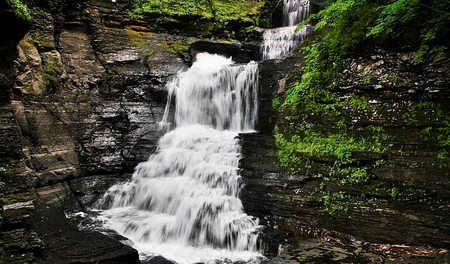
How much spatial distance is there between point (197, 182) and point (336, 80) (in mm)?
4380

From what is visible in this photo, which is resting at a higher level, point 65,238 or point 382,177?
point 382,177

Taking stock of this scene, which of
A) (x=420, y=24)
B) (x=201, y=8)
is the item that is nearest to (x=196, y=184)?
(x=420, y=24)

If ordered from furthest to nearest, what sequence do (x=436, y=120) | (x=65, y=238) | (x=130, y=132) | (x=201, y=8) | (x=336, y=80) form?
(x=201, y=8) → (x=130, y=132) → (x=336, y=80) → (x=65, y=238) → (x=436, y=120)

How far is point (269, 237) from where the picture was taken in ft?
17.6

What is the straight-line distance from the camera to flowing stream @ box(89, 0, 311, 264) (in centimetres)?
561

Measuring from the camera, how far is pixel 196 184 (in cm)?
685

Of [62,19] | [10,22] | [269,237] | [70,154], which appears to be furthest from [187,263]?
[62,19]

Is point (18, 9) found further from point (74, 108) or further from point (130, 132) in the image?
point (130, 132)

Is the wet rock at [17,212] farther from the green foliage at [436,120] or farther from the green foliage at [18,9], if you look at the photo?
the green foliage at [436,120]

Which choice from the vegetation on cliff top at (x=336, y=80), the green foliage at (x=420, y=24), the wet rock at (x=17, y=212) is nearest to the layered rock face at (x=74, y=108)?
the wet rock at (x=17, y=212)

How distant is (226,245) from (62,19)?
9.84 meters

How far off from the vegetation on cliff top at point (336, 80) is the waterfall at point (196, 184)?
165cm

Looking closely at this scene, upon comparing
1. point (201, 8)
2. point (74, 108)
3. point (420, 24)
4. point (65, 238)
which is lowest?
point (65, 238)

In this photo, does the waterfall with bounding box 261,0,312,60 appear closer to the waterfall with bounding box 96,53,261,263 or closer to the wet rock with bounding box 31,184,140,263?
the waterfall with bounding box 96,53,261,263
